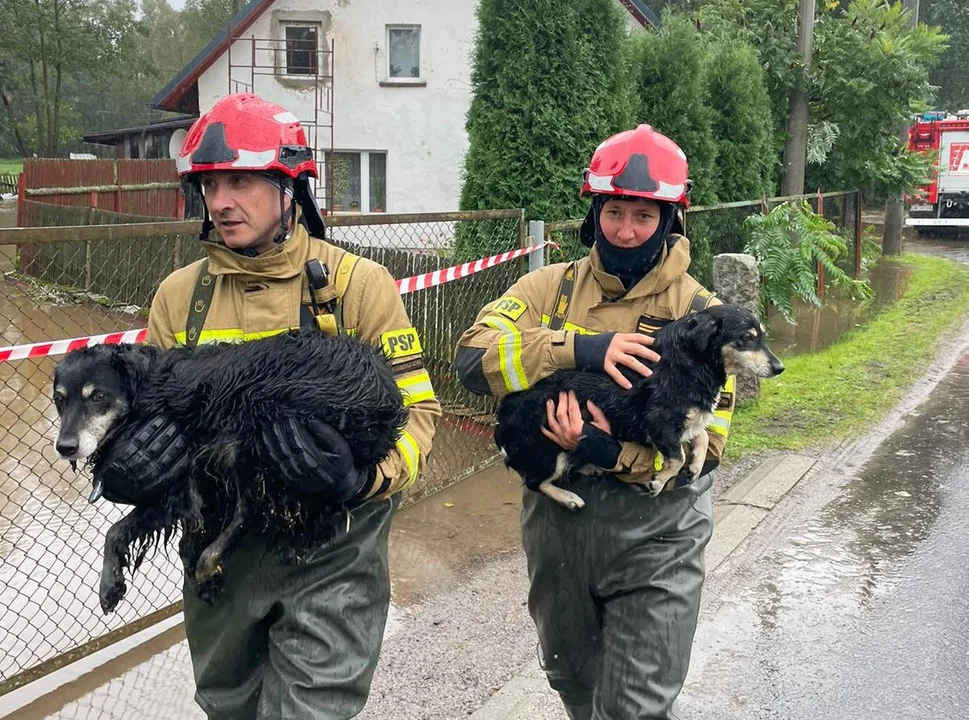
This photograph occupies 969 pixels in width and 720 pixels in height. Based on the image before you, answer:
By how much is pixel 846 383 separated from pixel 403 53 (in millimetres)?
16887

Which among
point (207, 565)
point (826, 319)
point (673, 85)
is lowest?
point (826, 319)

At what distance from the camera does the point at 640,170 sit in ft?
9.11

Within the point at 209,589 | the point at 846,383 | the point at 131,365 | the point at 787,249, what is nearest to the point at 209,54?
the point at 787,249

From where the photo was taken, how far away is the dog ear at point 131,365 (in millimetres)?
2139

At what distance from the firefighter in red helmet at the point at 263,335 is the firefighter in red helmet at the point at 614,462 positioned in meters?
0.50

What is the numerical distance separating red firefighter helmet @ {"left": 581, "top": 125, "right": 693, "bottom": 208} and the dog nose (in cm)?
167

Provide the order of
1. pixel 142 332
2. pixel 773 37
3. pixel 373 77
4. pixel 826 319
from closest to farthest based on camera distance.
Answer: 1. pixel 142 332
2. pixel 826 319
3. pixel 773 37
4. pixel 373 77

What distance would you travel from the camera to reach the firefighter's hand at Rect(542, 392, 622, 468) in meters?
2.73

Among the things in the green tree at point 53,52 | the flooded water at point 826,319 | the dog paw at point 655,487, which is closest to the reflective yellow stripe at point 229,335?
the dog paw at point 655,487

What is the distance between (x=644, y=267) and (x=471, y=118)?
234 inches

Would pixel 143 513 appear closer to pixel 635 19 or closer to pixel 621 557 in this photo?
pixel 621 557

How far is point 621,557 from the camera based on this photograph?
2.77 metres

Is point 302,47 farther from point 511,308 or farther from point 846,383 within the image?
point 511,308

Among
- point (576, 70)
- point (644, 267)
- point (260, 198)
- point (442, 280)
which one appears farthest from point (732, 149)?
point (260, 198)
